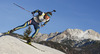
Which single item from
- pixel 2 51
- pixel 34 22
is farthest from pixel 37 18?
pixel 2 51

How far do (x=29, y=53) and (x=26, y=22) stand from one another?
334cm

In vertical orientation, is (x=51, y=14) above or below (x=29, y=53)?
above

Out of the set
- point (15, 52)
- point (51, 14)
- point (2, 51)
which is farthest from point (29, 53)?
point (51, 14)

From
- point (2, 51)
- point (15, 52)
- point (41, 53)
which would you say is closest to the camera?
point (2, 51)

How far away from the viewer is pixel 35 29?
1553cm

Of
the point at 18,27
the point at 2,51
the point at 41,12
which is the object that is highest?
the point at 41,12

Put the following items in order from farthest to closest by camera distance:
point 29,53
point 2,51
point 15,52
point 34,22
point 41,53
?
point 34,22
point 41,53
point 29,53
point 15,52
point 2,51

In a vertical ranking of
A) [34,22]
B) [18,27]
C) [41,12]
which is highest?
Answer: [41,12]

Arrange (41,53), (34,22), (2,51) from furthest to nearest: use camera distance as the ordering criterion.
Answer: (34,22) < (41,53) < (2,51)

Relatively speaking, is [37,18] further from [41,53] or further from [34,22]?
[41,53]

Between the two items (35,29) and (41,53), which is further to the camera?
(35,29)

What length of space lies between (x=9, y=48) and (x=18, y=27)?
345cm

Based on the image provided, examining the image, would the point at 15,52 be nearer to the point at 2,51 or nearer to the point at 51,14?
the point at 2,51

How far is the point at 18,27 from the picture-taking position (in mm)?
14539
